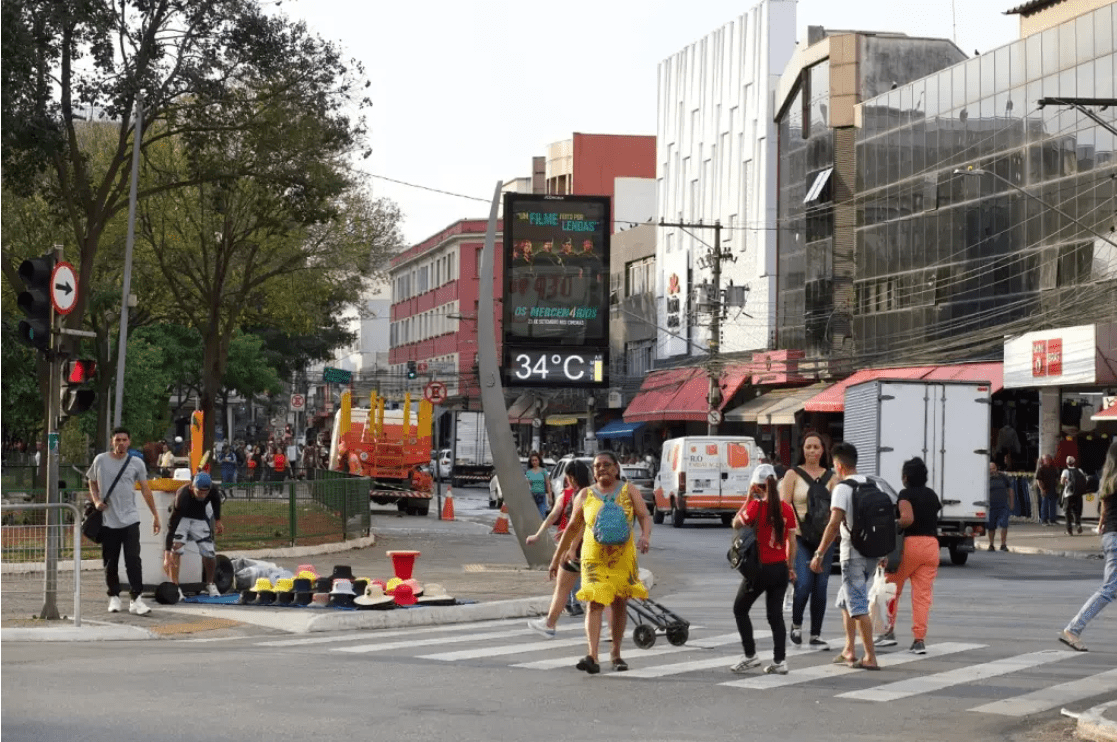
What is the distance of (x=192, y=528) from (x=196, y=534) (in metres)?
0.08

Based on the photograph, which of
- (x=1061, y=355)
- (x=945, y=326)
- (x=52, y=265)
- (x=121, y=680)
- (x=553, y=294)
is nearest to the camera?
(x=121, y=680)

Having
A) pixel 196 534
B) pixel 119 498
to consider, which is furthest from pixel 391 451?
pixel 119 498

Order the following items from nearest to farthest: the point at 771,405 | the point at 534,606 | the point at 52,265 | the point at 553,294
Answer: the point at 52,265
the point at 534,606
the point at 553,294
the point at 771,405

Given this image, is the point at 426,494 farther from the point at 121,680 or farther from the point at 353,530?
the point at 121,680

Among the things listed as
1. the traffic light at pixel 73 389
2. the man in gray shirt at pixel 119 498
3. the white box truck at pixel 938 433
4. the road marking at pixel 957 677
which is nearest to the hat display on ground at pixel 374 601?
the man in gray shirt at pixel 119 498

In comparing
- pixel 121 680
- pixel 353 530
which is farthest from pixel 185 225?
pixel 121 680

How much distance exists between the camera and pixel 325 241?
176ft

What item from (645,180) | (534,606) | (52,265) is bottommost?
(534,606)

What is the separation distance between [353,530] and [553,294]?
5.28m

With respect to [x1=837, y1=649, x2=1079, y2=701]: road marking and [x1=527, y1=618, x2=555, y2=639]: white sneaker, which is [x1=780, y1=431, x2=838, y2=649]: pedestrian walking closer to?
[x1=837, y1=649, x2=1079, y2=701]: road marking

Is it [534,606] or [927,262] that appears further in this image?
[927,262]

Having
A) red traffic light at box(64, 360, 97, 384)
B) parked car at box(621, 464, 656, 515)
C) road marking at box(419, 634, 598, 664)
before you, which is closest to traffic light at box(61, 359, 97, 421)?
red traffic light at box(64, 360, 97, 384)

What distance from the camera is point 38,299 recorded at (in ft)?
51.3

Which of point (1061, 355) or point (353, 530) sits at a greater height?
point (1061, 355)
